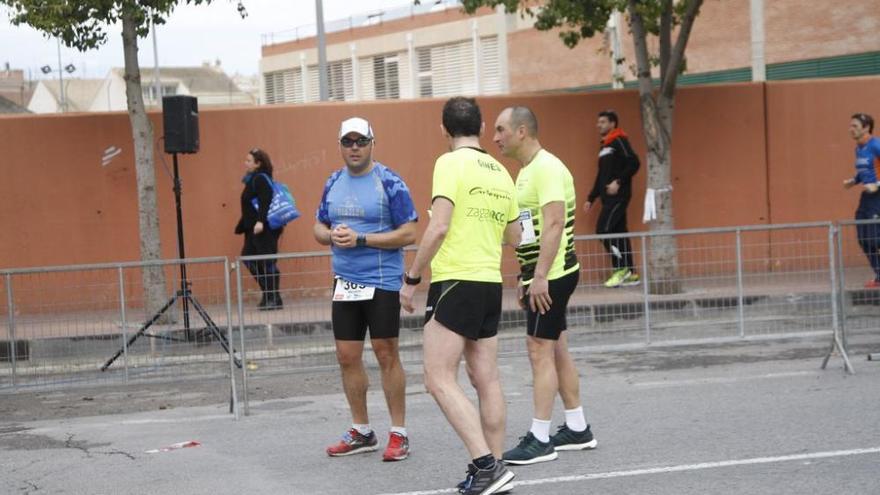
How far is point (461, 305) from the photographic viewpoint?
651 centimetres

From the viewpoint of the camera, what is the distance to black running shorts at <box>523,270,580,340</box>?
7.25m

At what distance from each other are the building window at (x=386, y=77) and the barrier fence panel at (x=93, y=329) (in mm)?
35651

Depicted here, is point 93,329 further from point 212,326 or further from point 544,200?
point 544,200

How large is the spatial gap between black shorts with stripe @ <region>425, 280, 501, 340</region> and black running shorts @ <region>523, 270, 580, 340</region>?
73 centimetres

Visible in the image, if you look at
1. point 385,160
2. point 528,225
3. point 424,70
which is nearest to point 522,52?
point 424,70

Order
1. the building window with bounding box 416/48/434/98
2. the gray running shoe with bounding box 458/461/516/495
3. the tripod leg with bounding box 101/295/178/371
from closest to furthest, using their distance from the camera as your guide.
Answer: the gray running shoe with bounding box 458/461/516/495, the tripod leg with bounding box 101/295/178/371, the building window with bounding box 416/48/434/98

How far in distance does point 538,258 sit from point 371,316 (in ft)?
3.48

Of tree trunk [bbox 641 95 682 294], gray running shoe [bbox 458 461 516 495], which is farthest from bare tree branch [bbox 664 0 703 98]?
gray running shoe [bbox 458 461 516 495]

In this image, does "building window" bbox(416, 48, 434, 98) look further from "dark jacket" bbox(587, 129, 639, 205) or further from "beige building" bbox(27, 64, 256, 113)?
"dark jacket" bbox(587, 129, 639, 205)

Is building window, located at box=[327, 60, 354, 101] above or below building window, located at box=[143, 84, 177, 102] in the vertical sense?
below

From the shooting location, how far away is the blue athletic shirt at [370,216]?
744cm

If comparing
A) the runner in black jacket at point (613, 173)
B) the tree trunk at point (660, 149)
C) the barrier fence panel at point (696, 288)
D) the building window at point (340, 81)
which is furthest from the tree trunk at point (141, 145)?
the building window at point (340, 81)

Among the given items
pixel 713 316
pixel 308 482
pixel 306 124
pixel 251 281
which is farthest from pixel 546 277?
pixel 306 124

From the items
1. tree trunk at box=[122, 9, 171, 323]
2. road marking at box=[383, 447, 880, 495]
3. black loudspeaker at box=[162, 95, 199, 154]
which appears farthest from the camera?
tree trunk at box=[122, 9, 171, 323]
